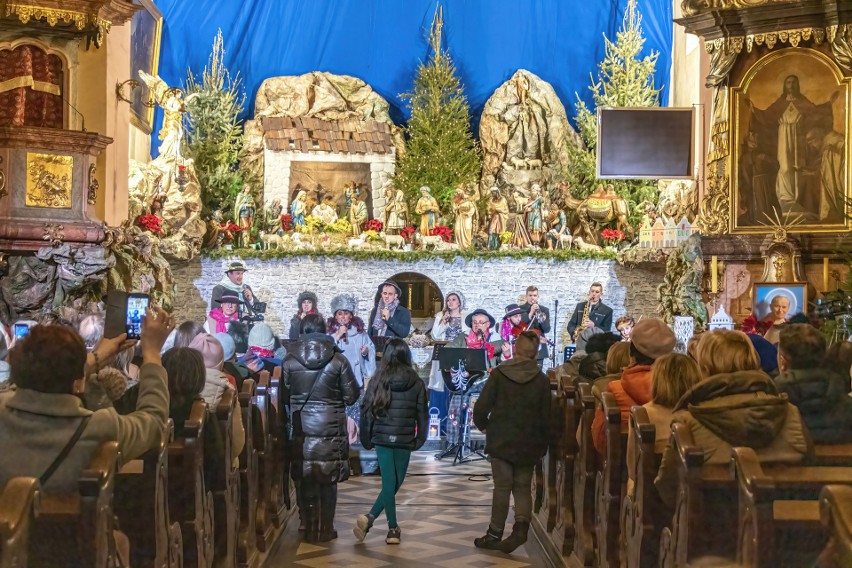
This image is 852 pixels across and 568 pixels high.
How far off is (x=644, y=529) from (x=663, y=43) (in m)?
20.1

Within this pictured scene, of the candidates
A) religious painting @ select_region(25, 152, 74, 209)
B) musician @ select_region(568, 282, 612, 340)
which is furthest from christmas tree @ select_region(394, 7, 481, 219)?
religious painting @ select_region(25, 152, 74, 209)

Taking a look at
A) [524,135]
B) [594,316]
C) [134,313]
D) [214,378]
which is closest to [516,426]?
[214,378]

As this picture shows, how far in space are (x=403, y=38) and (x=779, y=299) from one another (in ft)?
44.7

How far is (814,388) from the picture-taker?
16.5 feet

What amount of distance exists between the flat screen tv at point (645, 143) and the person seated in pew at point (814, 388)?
11654 millimetres

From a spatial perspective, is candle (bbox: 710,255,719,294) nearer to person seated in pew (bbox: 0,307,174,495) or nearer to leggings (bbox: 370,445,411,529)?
leggings (bbox: 370,445,411,529)

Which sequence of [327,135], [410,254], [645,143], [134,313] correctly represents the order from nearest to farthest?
[134,313] → [645,143] → [410,254] → [327,135]

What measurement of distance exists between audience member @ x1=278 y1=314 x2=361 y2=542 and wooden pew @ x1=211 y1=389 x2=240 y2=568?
1.53 metres

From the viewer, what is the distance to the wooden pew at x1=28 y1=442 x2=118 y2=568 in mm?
3799

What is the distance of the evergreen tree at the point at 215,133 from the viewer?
74.9 ft

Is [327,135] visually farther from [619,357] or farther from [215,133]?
[619,357]

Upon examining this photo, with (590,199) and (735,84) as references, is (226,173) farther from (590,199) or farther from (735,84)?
(735,84)

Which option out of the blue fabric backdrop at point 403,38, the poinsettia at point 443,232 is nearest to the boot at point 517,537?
the poinsettia at point 443,232

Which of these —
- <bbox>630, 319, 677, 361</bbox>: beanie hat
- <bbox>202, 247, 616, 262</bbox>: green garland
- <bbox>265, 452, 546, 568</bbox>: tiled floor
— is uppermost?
<bbox>202, 247, 616, 262</bbox>: green garland
